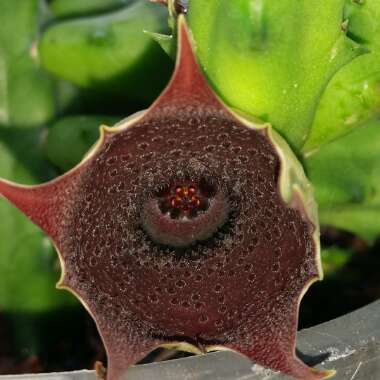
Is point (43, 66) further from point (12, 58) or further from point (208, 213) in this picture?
point (208, 213)

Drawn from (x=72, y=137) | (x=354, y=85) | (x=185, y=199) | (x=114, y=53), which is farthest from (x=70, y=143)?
(x=354, y=85)

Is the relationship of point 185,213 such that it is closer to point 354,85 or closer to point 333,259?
point 354,85

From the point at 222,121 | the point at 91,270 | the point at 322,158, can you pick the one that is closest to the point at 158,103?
the point at 222,121

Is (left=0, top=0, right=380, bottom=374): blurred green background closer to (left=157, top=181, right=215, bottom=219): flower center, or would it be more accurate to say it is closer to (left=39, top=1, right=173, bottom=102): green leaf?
(left=39, top=1, right=173, bottom=102): green leaf

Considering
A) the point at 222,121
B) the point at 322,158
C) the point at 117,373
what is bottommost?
the point at 117,373

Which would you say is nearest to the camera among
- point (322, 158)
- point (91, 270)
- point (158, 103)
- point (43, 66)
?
point (158, 103)

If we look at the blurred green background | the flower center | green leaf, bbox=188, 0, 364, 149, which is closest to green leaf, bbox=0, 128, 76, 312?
the blurred green background
